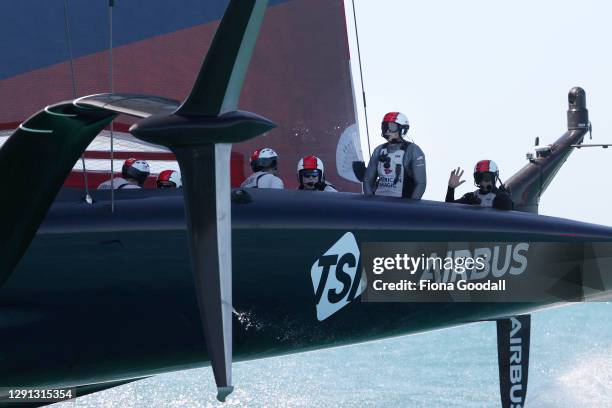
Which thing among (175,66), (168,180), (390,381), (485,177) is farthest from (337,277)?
(390,381)

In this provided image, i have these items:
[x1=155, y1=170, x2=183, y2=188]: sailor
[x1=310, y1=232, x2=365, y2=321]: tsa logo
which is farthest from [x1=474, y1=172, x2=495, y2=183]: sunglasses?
[x1=155, y1=170, x2=183, y2=188]: sailor

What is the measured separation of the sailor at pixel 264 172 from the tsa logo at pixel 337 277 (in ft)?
3.45

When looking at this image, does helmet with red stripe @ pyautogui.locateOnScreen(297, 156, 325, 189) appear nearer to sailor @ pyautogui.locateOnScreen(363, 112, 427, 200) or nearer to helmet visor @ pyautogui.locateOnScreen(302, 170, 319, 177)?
helmet visor @ pyautogui.locateOnScreen(302, 170, 319, 177)

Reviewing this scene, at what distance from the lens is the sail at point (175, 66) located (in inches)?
332

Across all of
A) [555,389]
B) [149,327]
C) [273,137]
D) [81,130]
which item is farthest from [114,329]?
[555,389]

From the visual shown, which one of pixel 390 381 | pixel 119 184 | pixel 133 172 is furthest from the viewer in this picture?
pixel 390 381

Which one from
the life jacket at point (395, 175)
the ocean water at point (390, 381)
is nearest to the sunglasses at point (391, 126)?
the life jacket at point (395, 175)

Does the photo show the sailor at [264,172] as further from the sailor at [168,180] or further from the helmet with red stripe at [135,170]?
the helmet with red stripe at [135,170]

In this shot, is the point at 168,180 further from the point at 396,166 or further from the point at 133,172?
the point at 396,166

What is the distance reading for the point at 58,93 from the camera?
8.68 m

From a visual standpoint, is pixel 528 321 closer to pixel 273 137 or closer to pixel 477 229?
pixel 477 229

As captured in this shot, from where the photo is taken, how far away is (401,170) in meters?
7.75

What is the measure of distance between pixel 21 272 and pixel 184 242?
849 mm

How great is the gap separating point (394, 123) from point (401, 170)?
1.03 ft
